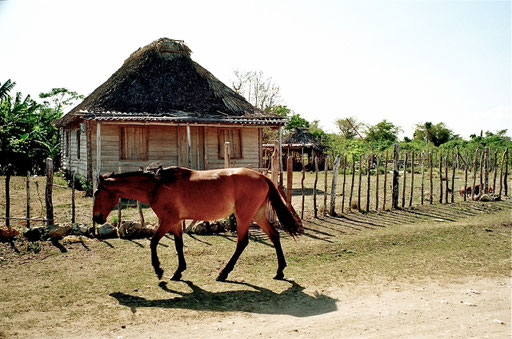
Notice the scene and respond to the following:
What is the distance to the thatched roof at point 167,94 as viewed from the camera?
16.0 meters

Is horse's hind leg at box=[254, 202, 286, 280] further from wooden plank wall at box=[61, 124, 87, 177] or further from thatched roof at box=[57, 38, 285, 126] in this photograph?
wooden plank wall at box=[61, 124, 87, 177]

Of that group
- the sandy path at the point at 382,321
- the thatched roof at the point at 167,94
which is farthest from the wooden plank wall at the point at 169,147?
the sandy path at the point at 382,321

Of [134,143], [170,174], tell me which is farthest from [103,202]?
[134,143]

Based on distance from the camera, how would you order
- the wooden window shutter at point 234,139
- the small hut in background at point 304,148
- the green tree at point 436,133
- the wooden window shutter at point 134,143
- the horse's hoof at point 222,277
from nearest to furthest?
the horse's hoof at point 222,277, the wooden window shutter at point 134,143, the wooden window shutter at point 234,139, the small hut in background at point 304,148, the green tree at point 436,133

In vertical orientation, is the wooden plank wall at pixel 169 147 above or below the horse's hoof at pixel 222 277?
above

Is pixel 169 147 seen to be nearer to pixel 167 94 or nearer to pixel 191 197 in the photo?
pixel 167 94

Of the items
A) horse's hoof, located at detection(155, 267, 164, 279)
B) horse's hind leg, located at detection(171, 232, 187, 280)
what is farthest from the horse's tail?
horse's hoof, located at detection(155, 267, 164, 279)

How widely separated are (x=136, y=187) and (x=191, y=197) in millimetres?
718

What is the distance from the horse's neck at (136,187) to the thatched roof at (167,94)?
931 centimetres

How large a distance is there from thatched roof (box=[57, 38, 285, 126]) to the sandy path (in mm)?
11274

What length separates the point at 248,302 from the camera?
15.3 ft

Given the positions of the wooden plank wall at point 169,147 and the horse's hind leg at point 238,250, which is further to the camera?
the wooden plank wall at point 169,147

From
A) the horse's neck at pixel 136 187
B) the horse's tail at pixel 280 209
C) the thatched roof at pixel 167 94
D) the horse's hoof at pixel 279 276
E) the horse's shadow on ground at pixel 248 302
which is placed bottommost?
the horse's shadow on ground at pixel 248 302

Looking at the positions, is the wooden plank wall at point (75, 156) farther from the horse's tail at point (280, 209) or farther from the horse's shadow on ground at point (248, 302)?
the horse's shadow on ground at point (248, 302)
